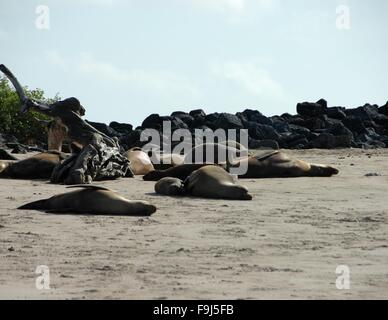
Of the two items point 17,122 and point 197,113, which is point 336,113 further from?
point 17,122

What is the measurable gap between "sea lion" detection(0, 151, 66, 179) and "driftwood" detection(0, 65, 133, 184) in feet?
1.91

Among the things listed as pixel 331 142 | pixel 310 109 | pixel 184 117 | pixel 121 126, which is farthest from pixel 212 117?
pixel 331 142

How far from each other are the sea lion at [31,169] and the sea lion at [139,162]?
1.62 metres

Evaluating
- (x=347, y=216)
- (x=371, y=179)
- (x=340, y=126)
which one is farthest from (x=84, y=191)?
(x=340, y=126)

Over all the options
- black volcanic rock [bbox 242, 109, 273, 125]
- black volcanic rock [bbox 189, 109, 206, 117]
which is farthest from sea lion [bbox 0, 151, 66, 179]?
black volcanic rock [bbox 189, 109, 206, 117]

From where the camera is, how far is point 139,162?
48.3 feet

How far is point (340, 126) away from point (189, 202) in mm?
20260

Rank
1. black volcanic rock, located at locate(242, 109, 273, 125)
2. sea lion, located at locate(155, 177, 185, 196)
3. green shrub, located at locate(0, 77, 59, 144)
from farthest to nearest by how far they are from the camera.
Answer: black volcanic rock, located at locate(242, 109, 273, 125) → green shrub, located at locate(0, 77, 59, 144) → sea lion, located at locate(155, 177, 185, 196)

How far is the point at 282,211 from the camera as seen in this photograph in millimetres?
9297

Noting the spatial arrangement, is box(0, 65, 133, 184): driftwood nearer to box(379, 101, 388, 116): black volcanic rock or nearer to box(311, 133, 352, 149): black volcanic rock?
box(311, 133, 352, 149): black volcanic rock

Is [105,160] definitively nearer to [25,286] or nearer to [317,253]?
[317,253]

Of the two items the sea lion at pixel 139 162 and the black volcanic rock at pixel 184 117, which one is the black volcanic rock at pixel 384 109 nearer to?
the black volcanic rock at pixel 184 117

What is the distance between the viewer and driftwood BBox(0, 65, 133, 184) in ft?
42.3

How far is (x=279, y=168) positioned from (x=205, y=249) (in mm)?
6957
